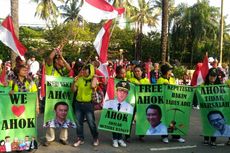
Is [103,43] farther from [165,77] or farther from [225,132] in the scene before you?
[225,132]

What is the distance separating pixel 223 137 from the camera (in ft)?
33.4

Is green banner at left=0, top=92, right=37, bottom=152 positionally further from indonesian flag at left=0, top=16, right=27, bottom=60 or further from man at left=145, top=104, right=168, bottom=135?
man at left=145, top=104, right=168, bottom=135

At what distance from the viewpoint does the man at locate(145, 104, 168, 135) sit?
30.6ft

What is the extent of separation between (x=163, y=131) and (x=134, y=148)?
83 cm

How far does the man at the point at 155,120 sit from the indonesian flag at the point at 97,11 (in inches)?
84.6

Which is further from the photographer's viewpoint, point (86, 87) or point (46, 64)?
point (46, 64)

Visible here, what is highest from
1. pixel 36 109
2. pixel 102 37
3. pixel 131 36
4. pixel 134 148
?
pixel 131 36

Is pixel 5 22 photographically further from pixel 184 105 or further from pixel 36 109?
pixel 184 105

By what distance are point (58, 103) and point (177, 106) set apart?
2.57 meters

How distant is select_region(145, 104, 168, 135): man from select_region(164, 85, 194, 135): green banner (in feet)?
0.47

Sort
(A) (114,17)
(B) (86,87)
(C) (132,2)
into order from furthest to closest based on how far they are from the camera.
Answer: (C) (132,2) < (A) (114,17) < (B) (86,87)

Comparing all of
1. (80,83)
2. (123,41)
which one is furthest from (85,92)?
(123,41)

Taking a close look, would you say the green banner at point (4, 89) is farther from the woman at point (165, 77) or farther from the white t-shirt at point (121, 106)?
the woman at point (165, 77)

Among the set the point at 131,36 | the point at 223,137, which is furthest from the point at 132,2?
the point at 223,137
